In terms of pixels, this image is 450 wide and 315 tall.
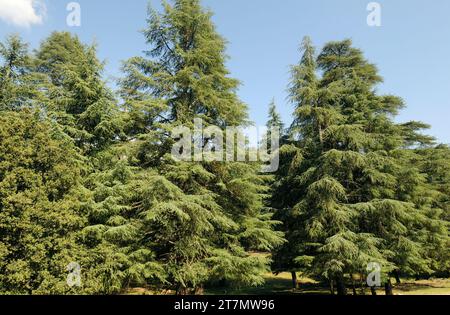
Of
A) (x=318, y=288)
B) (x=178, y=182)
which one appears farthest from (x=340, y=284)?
(x=178, y=182)

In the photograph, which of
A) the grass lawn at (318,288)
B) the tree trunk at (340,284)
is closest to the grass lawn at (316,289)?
the grass lawn at (318,288)

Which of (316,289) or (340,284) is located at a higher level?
(340,284)

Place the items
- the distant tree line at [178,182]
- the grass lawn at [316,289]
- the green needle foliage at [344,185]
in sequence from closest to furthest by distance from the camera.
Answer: the distant tree line at [178,182], the green needle foliage at [344,185], the grass lawn at [316,289]

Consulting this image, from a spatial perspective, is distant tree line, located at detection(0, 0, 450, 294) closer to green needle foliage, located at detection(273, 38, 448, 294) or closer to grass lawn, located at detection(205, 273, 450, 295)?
green needle foliage, located at detection(273, 38, 448, 294)

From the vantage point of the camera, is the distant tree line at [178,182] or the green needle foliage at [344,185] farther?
the green needle foliage at [344,185]

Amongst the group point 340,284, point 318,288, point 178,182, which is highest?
point 178,182

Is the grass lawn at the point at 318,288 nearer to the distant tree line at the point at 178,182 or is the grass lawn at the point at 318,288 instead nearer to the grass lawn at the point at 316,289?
the grass lawn at the point at 316,289

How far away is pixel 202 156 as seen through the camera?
45.4ft

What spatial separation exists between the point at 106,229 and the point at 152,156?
13.7ft

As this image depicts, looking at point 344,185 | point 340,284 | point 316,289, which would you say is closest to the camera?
point 340,284

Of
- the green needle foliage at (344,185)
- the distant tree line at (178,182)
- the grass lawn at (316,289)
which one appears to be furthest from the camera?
the grass lawn at (316,289)

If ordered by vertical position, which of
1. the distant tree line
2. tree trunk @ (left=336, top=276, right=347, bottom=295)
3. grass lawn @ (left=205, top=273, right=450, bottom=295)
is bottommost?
grass lawn @ (left=205, top=273, right=450, bottom=295)

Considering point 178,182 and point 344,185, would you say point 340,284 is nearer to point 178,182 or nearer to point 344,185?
point 344,185

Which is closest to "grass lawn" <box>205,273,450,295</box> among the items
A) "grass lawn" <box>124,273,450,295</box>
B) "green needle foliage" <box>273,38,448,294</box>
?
"grass lawn" <box>124,273,450,295</box>
